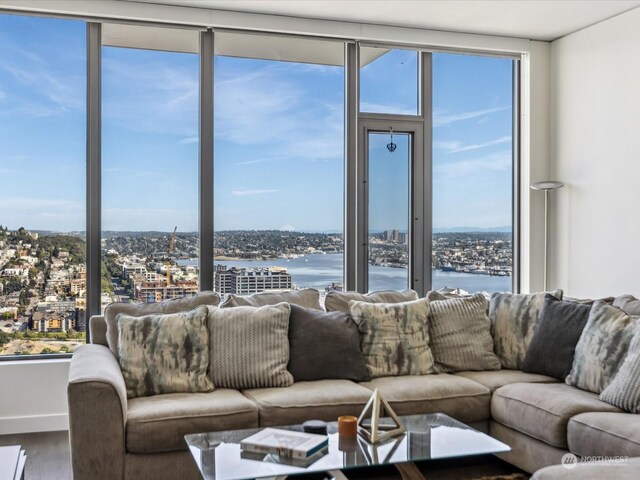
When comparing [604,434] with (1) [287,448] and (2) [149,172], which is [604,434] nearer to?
(1) [287,448]

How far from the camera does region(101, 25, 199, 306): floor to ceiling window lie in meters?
4.71

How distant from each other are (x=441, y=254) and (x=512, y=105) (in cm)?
140

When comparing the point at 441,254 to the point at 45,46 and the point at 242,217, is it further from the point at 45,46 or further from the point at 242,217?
the point at 45,46

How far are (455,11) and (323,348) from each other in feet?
8.62

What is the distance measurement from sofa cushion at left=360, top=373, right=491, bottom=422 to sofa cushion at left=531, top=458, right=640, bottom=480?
1273 mm

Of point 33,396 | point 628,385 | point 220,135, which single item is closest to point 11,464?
point 33,396

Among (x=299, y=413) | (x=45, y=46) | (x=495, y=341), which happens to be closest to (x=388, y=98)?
(x=495, y=341)

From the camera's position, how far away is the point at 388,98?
5332 mm

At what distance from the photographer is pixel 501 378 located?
12.9 ft

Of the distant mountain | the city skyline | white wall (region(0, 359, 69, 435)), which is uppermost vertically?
the city skyline

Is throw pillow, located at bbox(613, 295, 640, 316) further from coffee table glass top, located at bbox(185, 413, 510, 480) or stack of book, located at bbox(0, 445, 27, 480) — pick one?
stack of book, located at bbox(0, 445, 27, 480)

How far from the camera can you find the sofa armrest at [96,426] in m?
2.99

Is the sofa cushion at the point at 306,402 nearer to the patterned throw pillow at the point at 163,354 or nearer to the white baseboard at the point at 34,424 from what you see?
the patterned throw pillow at the point at 163,354

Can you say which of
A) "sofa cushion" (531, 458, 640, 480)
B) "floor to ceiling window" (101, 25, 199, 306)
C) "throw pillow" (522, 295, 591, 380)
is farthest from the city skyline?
"sofa cushion" (531, 458, 640, 480)
